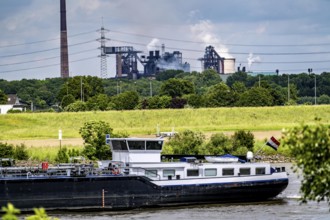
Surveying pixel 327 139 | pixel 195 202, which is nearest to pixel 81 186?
pixel 195 202

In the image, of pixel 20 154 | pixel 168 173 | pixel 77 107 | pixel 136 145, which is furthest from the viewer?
pixel 77 107

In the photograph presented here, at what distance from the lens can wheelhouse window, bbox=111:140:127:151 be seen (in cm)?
6101

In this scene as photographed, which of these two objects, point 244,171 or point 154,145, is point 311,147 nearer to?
point 154,145

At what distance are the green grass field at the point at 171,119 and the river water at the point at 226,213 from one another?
67.0 m

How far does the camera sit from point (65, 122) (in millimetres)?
141000

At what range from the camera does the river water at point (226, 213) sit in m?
54.0

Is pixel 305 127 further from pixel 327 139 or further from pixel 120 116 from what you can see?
pixel 120 116

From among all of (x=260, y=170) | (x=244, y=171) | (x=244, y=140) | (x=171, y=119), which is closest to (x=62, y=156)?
(x=244, y=140)

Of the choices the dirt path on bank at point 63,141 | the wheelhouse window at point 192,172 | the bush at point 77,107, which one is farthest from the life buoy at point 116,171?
the bush at point 77,107

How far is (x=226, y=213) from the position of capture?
56.1 meters

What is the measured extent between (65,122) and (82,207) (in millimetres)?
84343

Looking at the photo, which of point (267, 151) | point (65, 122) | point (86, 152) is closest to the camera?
point (86, 152)

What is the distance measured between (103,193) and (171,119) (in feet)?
276

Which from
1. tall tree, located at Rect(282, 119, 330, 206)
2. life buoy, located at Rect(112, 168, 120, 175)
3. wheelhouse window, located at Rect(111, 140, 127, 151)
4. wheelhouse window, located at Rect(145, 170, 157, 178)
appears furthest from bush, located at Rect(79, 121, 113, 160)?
tall tree, located at Rect(282, 119, 330, 206)
